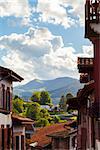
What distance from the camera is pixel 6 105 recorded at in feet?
97.9

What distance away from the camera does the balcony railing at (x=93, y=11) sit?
18948mm

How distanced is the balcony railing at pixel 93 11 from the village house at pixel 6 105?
8526 millimetres

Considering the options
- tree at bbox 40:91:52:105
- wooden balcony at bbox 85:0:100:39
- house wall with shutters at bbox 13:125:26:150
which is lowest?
house wall with shutters at bbox 13:125:26:150

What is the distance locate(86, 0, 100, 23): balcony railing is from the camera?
62.2 ft

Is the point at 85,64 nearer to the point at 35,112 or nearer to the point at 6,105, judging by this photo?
the point at 6,105

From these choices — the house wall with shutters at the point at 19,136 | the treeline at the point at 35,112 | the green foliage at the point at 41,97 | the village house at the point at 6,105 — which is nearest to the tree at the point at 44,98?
the green foliage at the point at 41,97

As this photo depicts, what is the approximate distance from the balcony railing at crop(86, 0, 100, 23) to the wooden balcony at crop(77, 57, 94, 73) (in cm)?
543

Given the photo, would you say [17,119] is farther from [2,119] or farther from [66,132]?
[66,132]

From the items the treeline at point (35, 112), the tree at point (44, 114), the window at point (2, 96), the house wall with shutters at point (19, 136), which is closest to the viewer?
the window at point (2, 96)

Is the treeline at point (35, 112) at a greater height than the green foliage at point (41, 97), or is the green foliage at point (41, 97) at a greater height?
the green foliage at point (41, 97)

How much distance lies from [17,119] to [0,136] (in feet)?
13.1

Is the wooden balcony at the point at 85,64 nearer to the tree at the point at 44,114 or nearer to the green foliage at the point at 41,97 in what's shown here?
the tree at the point at 44,114

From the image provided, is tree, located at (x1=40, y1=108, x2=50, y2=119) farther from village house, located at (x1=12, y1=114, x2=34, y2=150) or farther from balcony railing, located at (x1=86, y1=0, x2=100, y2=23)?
balcony railing, located at (x1=86, y1=0, x2=100, y2=23)

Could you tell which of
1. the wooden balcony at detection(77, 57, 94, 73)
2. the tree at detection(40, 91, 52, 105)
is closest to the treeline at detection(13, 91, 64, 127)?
the tree at detection(40, 91, 52, 105)
